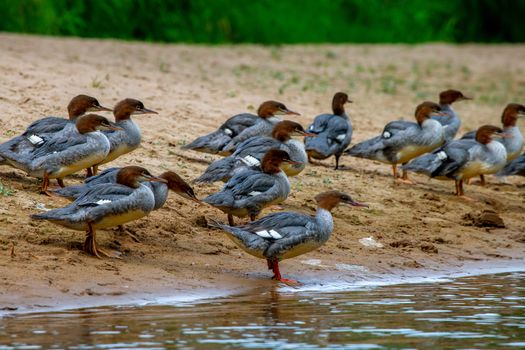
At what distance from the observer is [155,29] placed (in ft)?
80.6

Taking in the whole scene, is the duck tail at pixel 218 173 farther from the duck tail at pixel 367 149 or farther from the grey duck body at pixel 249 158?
the duck tail at pixel 367 149

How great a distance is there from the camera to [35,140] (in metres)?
11.5

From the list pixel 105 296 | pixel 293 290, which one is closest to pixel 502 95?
pixel 293 290

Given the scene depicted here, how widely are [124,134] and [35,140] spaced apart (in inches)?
48.3

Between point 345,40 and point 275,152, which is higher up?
point 345,40

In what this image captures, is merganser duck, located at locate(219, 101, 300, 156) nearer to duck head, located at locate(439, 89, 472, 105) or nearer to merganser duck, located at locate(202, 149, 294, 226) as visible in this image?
merganser duck, located at locate(202, 149, 294, 226)

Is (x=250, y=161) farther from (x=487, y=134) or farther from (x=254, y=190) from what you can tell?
(x=487, y=134)

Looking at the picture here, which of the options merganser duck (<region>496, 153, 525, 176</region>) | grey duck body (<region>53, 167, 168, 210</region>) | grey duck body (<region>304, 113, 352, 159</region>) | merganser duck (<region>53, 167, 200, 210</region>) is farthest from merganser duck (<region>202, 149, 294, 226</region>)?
merganser duck (<region>496, 153, 525, 176</region>)

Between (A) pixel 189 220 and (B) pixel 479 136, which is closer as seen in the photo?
(A) pixel 189 220

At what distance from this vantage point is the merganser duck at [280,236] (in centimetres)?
1002

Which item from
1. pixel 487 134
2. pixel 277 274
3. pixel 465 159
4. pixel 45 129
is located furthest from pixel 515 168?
pixel 45 129

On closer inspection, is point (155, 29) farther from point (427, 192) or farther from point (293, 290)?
point (293, 290)

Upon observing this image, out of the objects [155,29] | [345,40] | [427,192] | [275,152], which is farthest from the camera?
[345,40]

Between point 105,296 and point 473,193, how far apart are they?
6.84m
